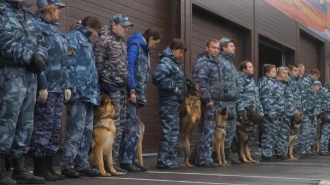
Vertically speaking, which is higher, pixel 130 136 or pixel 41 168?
pixel 130 136

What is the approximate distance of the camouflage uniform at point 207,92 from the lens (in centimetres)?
988

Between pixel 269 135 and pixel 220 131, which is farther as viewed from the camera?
pixel 269 135

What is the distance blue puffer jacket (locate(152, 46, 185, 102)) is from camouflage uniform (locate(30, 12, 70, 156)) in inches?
92.8

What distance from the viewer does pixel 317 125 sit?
1533 centimetres

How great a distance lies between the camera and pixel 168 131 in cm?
927

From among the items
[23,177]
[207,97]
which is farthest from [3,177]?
[207,97]

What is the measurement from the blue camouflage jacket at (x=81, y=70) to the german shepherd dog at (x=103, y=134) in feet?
1.07

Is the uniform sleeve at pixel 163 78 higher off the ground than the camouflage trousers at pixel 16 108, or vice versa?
the uniform sleeve at pixel 163 78

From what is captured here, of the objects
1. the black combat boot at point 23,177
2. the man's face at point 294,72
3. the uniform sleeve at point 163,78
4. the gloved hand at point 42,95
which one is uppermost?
the man's face at point 294,72

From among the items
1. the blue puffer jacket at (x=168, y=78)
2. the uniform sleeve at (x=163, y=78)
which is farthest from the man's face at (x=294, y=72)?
the uniform sleeve at (x=163, y=78)

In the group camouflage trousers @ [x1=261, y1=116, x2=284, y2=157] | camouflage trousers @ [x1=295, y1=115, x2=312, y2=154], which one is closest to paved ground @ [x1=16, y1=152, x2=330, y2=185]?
camouflage trousers @ [x1=261, y1=116, x2=284, y2=157]

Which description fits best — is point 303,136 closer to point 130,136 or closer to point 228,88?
point 228,88

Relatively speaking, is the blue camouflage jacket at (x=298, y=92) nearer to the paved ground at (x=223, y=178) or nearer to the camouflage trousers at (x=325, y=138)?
the camouflage trousers at (x=325, y=138)

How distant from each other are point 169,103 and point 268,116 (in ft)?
11.1
